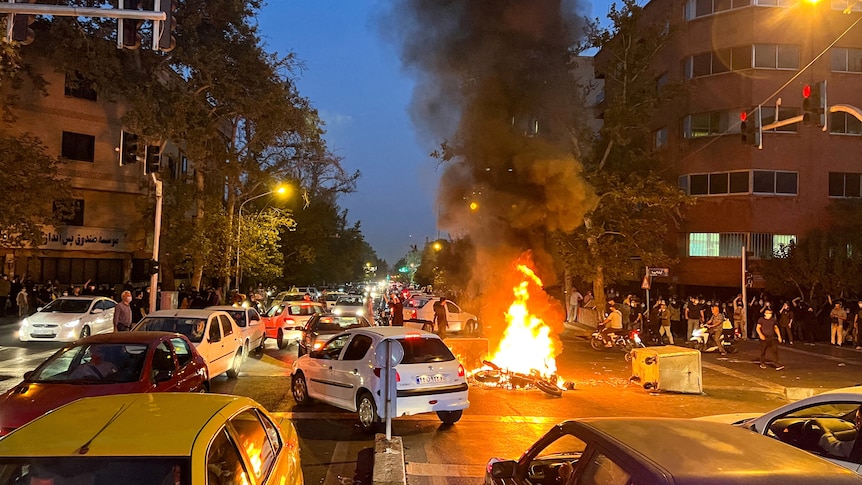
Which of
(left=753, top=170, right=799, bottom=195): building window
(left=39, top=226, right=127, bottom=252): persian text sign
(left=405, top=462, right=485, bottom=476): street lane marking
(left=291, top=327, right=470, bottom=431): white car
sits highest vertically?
(left=753, top=170, right=799, bottom=195): building window

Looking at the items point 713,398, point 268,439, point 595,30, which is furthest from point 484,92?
point 268,439

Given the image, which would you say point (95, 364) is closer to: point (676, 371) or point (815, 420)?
point (815, 420)

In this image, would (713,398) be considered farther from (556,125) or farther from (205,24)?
(205,24)

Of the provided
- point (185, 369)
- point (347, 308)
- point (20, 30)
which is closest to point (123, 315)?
point (185, 369)

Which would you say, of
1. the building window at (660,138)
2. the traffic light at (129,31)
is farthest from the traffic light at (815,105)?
the building window at (660,138)

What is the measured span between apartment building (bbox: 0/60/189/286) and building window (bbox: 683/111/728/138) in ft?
82.5

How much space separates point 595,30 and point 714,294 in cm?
1381

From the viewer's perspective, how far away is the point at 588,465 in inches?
131

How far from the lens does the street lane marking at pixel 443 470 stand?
6.86 metres

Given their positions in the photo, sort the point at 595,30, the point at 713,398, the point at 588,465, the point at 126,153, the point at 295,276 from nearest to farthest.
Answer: the point at 588,465, the point at 713,398, the point at 126,153, the point at 595,30, the point at 295,276

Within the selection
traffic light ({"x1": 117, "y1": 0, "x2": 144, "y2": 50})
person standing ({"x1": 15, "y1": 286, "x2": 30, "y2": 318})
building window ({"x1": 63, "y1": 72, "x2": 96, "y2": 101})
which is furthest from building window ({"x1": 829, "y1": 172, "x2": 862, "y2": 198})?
person standing ({"x1": 15, "y1": 286, "x2": 30, "y2": 318})

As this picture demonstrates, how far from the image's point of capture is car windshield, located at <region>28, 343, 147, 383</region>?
713cm

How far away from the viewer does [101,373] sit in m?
7.22

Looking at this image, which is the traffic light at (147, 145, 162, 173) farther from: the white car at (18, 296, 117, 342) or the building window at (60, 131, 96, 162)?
the building window at (60, 131, 96, 162)
